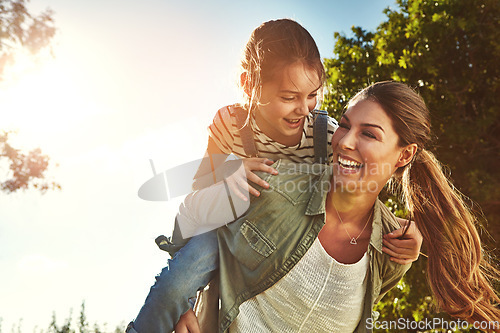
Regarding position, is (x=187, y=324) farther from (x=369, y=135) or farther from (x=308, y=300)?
(x=369, y=135)

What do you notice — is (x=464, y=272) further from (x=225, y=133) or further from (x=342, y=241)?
(x=225, y=133)

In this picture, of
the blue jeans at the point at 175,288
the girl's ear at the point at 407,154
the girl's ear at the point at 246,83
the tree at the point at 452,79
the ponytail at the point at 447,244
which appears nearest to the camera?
the blue jeans at the point at 175,288

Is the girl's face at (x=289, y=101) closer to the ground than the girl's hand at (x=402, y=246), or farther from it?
farther from it

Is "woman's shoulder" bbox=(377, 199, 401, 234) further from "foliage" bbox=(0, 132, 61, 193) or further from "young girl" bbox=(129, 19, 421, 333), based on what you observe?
"foliage" bbox=(0, 132, 61, 193)

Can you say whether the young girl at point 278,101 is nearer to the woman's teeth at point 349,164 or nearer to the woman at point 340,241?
the woman at point 340,241

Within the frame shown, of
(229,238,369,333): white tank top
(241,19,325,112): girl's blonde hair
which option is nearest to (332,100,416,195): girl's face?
(229,238,369,333): white tank top

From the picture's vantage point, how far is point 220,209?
109 inches

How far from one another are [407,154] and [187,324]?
60.8 inches

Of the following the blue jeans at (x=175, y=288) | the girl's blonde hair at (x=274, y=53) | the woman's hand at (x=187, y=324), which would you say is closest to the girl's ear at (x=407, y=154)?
the girl's blonde hair at (x=274, y=53)

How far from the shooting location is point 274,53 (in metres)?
3.44

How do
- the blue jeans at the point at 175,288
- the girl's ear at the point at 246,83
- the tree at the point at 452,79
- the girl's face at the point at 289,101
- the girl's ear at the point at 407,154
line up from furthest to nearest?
the tree at the point at 452,79, the girl's ear at the point at 246,83, the girl's face at the point at 289,101, the girl's ear at the point at 407,154, the blue jeans at the point at 175,288

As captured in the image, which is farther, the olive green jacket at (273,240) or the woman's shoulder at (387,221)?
the woman's shoulder at (387,221)

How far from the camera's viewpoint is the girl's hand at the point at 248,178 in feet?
8.99

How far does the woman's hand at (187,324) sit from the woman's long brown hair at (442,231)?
1406mm
